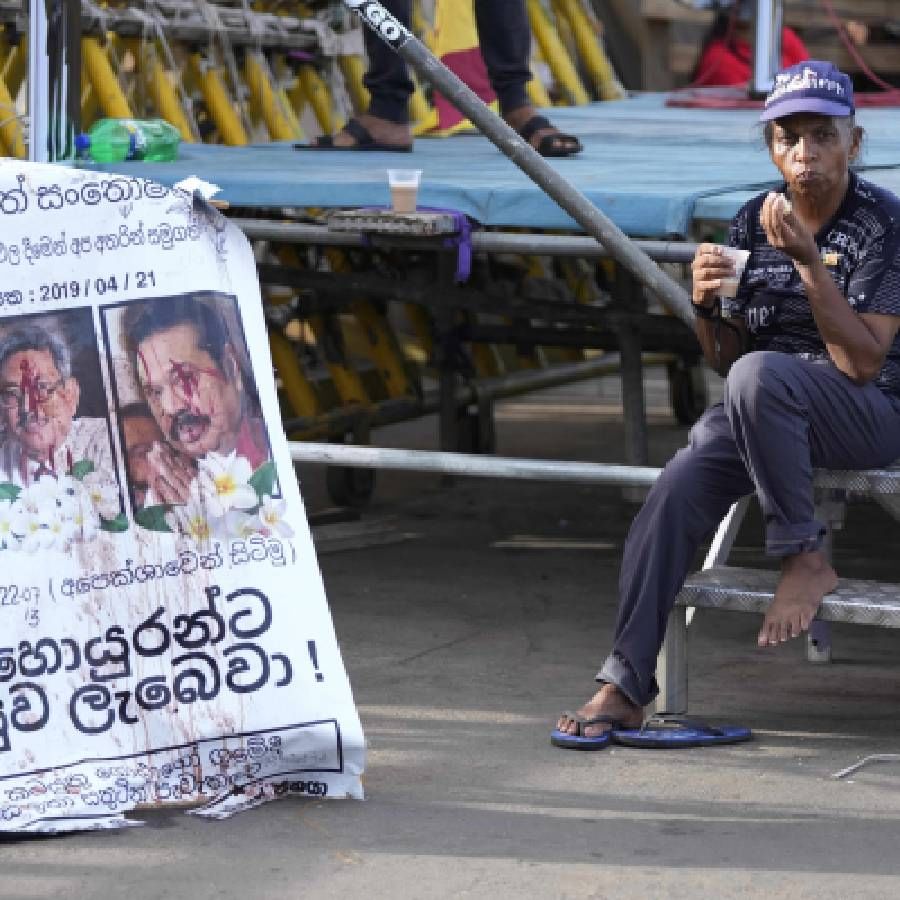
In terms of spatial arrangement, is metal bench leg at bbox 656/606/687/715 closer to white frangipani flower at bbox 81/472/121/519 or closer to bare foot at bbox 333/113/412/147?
white frangipani flower at bbox 81/472/121/519

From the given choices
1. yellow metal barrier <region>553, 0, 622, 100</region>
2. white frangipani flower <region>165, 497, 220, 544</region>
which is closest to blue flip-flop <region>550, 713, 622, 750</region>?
white frangipani flower <region>165, 497, 220, 544</region>

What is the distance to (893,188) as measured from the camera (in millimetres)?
6004

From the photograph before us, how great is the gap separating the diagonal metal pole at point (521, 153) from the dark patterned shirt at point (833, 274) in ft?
0.77

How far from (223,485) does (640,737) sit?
1.13 meters

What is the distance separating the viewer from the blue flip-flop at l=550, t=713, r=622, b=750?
4.77m

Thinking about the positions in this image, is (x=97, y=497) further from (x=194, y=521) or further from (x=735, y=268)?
(x=735, y=268)

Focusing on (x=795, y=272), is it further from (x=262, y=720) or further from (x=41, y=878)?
(x=41, y=878)

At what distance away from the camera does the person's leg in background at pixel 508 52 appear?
293 inches

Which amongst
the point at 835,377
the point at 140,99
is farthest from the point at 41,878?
the point at 140,99

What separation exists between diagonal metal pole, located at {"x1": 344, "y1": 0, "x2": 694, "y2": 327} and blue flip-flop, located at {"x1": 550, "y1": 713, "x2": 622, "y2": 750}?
1016 mm

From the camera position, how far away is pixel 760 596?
4762 mm

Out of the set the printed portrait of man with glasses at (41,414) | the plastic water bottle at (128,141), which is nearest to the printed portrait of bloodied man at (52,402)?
the printed portrait of man with glasses at (41,414)

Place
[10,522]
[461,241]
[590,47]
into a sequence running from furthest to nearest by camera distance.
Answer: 1. [590,47]
2. [461,241]
3. [10,522]

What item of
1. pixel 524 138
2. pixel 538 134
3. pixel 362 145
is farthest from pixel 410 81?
pixel 538 134
